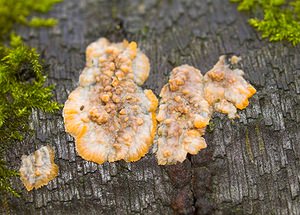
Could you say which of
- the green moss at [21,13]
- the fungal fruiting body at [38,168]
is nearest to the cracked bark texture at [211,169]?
the fungal fruiting body at [38,168]

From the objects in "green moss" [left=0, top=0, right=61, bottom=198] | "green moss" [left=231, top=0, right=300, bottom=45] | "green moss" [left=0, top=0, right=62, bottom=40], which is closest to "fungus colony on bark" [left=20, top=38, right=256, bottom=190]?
"green moss" [left=0, top=0, right=61, bottom=198]

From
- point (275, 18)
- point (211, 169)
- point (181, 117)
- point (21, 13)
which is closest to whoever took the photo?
point (211, 169)

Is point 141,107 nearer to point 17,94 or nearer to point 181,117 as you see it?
point 181,117

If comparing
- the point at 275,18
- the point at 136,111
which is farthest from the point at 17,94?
the point at 275,18

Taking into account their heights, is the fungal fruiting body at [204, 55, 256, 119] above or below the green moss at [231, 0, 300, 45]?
below

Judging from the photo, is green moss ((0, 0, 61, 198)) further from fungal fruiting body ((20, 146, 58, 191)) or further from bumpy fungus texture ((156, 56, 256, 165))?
bumpy fungus texture ((156, 56, 256, 165))

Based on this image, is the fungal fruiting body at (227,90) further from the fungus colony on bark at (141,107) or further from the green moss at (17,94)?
the green moss at (17,94)
